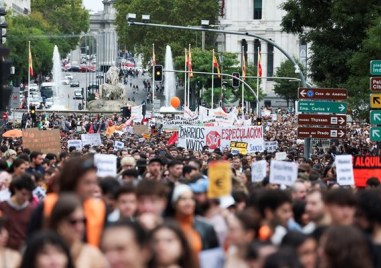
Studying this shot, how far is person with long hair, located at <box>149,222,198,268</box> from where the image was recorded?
1040cm

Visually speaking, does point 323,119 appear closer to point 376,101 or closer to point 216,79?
point 376,101

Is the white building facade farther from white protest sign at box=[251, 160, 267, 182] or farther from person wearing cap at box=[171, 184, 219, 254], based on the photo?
person wearing cap at box=[171, 184, 219, 254]

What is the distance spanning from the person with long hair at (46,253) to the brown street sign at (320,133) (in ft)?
79.0

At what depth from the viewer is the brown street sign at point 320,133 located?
34125mm

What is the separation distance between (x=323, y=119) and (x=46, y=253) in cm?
2454

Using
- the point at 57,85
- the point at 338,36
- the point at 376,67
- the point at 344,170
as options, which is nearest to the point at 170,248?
the point at 344,170

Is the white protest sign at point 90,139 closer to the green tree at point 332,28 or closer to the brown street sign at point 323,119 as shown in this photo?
the brown street sign at point 323,119

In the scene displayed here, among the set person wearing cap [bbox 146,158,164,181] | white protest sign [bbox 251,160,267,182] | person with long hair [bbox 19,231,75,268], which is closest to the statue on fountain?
white protest sign [bbox 251,160,267,182]

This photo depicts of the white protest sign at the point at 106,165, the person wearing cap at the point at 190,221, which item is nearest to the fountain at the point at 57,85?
the white protest sign at the point at 106,165

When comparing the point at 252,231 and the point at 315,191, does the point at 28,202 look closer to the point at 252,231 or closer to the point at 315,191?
the point at 315,191

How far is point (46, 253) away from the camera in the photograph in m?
10.1

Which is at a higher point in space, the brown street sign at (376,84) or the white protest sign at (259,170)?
the brown street sign at (376,84)

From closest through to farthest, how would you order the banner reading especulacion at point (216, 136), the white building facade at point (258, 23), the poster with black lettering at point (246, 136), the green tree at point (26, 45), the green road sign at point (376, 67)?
the green road sign at point (376, 67) → the poster with black lettering at point (246, 136) → the banner reading especulacion at point (216, 136) → the green tree at point (26, 45) → the white building facade at point (258, 23)

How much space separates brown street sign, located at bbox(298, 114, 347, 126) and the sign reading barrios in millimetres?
4865
